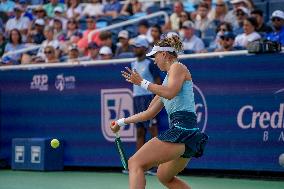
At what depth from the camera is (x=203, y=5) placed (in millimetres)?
15164

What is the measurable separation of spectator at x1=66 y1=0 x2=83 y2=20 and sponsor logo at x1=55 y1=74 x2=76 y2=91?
4407 millimetres

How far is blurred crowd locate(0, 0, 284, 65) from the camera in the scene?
13234 millimetres

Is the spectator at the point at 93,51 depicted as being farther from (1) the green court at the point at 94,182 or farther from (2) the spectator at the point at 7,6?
(2) the spectator at the point at 7,6

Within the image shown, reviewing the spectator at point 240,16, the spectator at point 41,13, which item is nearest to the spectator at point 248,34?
the spectator at point 240,16

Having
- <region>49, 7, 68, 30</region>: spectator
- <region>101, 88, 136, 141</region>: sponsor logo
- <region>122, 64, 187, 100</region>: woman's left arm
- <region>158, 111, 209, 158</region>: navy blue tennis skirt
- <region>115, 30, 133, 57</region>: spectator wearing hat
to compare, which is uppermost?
<region>49, 7, 68, 30</region>: spectator

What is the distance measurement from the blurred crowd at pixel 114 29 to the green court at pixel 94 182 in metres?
2.18

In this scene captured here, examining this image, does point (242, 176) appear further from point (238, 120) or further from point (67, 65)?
point (67, 65)

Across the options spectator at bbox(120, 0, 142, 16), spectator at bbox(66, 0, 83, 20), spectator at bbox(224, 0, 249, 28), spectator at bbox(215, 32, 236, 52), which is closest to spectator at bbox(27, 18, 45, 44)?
spectator at bbox(66, 0, 83, 20)

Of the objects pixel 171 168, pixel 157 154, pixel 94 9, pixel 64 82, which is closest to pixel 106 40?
pixel 64 82

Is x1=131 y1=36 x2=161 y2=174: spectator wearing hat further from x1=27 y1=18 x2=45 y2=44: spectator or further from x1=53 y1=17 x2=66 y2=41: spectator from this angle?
x1=27 y1=18 x2=45 y2=44: spectator

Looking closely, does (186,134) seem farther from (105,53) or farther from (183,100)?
(105,53)

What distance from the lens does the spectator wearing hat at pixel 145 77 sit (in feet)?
40.2

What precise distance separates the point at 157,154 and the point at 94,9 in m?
11.1

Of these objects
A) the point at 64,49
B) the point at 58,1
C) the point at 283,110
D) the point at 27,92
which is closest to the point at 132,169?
the point at 283,110
